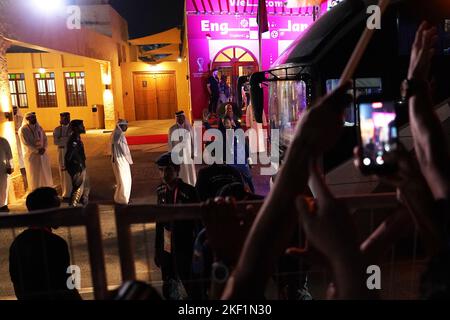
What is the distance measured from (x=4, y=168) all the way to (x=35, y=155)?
1.22m

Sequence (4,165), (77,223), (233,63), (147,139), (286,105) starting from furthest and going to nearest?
(147,139), (233,63), (4,165), (286,105), (77,223)

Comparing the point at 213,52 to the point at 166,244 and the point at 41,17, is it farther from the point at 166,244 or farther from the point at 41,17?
the point at 166,244

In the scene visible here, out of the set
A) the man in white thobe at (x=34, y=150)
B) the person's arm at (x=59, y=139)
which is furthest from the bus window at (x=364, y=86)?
the man in white thobe at (x=34, y=150)

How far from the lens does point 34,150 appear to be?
9344 millimetres

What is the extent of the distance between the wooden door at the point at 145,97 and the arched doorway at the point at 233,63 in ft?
46.3

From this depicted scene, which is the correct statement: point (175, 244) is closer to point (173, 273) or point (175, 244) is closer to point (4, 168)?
point (173, 273)

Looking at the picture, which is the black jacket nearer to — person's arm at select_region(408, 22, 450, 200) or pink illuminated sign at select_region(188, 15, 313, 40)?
pink illuminated sign at select_region(188, 15, 313, 40)

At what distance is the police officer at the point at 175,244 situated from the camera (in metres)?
3.44

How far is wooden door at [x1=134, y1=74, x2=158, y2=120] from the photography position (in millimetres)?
26719

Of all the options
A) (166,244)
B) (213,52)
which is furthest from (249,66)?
(166,244)

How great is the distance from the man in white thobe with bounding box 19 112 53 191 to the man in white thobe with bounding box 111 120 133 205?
2373mm

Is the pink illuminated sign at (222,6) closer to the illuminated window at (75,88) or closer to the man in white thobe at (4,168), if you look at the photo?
the man in white thobe at (4,168)

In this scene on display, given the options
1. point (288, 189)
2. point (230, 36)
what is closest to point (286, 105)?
point (288, 189)

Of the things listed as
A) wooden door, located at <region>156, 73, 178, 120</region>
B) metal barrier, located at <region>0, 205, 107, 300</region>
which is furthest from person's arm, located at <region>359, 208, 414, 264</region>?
wooden door, located at <region>156, 73, 178, 120</region>
